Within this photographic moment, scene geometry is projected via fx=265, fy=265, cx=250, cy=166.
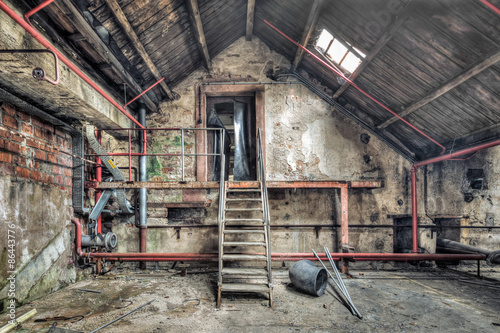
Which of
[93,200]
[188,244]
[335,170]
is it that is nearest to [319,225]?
[335,170]

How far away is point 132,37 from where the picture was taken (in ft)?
13.6

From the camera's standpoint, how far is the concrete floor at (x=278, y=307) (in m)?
3.08

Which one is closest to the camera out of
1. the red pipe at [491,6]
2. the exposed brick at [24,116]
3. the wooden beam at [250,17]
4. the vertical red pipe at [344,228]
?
the red pipe at [491,6]

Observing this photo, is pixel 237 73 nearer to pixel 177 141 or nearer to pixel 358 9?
pixel 177 141

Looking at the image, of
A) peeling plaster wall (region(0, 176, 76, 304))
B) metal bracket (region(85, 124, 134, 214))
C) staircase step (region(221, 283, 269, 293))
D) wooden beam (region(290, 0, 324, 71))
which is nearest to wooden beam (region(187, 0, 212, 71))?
wooden beam (region(290, 0, 324, 71))

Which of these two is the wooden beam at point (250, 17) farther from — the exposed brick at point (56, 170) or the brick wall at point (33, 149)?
the exposed brick at point (56, 170)

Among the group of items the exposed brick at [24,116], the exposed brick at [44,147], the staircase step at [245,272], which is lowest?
the staircase step at [245,272]

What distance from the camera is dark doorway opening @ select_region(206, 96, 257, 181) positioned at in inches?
257

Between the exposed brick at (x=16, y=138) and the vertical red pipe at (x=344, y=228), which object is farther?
the vertical red pipe at (x=344, y=228)

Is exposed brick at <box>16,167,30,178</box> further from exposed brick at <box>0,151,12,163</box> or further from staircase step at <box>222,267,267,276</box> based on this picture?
staircase step at <box>222,267,267,276</box>

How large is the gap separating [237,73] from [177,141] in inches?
88.0

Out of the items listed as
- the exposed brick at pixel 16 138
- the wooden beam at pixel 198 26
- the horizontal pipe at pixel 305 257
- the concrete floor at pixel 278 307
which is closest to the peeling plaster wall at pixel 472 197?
the horizontal pipe at pixel 305 257

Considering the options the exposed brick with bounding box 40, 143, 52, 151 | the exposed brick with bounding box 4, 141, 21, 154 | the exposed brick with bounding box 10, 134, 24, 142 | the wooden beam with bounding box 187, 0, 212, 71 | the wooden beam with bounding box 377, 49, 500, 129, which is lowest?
the exposed brick with bounding box 4, 141, 21, 154

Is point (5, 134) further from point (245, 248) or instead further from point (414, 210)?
point (414, 210)
